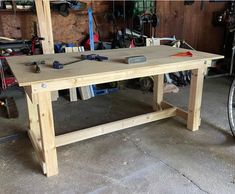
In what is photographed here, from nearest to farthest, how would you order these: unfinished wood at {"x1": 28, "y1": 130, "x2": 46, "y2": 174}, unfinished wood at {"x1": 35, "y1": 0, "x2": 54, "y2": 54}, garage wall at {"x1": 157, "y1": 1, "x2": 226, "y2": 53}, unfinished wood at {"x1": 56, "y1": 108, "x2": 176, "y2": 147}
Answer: unfinished wood at {"x1": 28, "y1": 130, "x2": 46, "y2": 174} → unfinished wood at {"x1": 56, "y1": 108, "x2": 176, "y2": 147} → unfinished wood at {"x1": 35, "y1": 0, "x2": 54, "y2": 54} → garage wall at {"x1": 157, "y1": 1, "x2": 226, "y2": 53}

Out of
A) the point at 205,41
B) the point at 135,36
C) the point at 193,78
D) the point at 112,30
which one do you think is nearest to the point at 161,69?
the point at 193,78

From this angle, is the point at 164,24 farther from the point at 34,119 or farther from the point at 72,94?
the point at 34,119

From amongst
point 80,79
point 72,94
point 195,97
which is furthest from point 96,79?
point 72,94

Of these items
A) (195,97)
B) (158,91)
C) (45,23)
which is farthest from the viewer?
(45,23)

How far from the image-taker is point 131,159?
2.25m

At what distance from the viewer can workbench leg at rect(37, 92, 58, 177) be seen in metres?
1.81

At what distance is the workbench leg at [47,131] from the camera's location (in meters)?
1.81

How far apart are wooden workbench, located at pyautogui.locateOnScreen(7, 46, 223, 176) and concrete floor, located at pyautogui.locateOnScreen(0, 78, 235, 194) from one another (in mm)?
129

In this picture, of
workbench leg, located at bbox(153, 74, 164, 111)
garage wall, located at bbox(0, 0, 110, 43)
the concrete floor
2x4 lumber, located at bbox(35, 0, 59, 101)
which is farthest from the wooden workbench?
garage wall, located at bbox(0, 0, 110, 43)

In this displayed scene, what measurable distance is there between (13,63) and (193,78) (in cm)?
171

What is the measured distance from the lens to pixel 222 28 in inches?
217

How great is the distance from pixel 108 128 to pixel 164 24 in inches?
118

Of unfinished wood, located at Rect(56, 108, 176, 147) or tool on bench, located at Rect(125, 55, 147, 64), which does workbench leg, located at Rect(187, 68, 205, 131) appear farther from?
tool on bench, located at Rect(125, 55, 147, 64)

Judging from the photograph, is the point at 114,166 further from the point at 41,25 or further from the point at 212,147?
the point at 41,25
